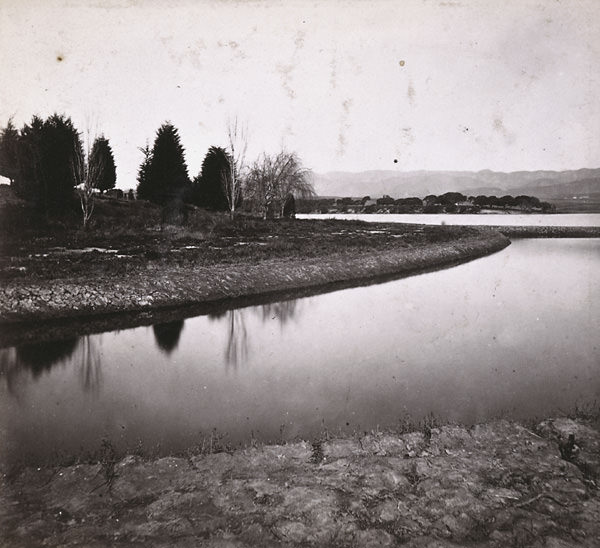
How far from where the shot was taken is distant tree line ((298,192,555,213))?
10838 cm

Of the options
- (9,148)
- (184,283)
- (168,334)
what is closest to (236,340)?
(168,334)

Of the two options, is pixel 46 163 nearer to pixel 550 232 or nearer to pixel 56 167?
pixel 56 167

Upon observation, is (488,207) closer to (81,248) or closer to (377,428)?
(81,248)

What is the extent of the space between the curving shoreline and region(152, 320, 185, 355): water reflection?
3.34ft

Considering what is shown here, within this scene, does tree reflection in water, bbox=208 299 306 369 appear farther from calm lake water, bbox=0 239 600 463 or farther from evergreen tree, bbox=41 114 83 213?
evergreen tree, bbox=41 114 83 213

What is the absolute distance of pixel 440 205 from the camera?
11594 cm

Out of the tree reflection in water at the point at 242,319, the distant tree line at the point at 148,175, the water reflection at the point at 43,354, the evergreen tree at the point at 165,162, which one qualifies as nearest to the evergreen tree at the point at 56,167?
the distant tree line at the point at 148,175

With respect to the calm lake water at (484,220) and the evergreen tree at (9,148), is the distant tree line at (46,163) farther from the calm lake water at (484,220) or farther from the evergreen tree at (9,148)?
the calm lake water at (484,220)

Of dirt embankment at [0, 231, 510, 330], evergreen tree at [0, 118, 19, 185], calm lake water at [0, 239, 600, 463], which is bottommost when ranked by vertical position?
calm lake water at [0, 239, 600, 463]

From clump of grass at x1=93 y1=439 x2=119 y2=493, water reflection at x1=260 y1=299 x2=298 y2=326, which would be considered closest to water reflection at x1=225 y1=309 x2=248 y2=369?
water reflection at x1=260 y1=299 x2=298 y2=326

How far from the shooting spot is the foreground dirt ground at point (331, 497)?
4.19m

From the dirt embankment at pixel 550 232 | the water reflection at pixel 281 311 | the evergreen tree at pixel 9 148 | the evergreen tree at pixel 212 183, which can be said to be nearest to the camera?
the water reflection at pixel 281 311

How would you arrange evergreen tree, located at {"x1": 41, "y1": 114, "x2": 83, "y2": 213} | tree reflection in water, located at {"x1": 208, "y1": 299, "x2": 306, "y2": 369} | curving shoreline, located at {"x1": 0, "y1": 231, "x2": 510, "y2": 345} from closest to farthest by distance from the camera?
tree reflection in water, located at {"x1": 208, "y1": 299, "x2": 306, "y2": 369}, curving shoreline, located at {"x1": 0, "y1": 231, "x2": 510, "y2": 345}, evergreen tree, located at {"x1": 41, "y1": 114, "x2": 83, "y2": 213}

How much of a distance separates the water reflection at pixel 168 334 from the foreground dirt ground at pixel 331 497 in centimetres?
549
